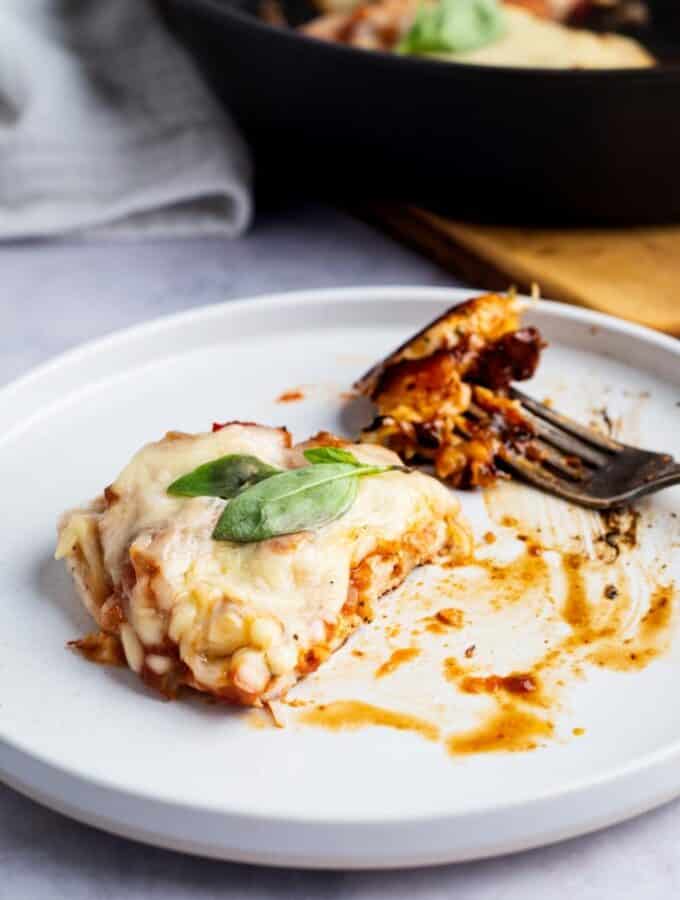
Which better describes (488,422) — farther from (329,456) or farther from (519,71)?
(519,71)

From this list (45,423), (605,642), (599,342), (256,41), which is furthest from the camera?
(256,41)

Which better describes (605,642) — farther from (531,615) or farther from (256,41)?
(256,41)

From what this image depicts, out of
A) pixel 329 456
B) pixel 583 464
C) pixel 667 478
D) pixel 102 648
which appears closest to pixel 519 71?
pixel 583 464

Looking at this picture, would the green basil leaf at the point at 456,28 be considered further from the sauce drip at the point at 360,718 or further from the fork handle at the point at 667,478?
A: the sauce drip at the point at 360,718

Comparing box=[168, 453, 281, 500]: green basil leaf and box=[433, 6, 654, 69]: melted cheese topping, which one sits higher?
box=[433, 6, 654, 69]: melted cheese topping

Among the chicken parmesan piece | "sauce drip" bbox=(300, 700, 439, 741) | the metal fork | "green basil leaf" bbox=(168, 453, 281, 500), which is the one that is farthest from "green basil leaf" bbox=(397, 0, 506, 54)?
"sauce drip" bbox=(300, 700, 439, 741)

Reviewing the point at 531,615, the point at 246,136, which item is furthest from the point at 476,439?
the point at 246,136

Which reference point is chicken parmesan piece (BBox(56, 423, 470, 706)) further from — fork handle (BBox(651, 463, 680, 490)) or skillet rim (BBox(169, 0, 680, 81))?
skillet rim (BBox(169, 0, 680, 81))
